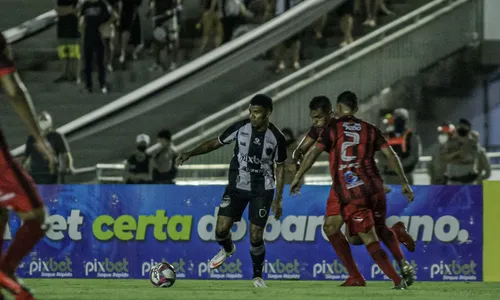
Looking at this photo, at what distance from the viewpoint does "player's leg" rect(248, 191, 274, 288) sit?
15.0 meters

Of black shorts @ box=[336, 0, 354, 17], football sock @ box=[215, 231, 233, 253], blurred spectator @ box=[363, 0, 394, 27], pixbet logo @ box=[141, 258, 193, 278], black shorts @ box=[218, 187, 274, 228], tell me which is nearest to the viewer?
black shorts @ box=[218, 187, 274, 228]

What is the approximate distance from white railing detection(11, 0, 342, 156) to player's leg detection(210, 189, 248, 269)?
4.50m

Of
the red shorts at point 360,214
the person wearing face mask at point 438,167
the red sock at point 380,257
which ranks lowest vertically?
the red sock at point 380,257

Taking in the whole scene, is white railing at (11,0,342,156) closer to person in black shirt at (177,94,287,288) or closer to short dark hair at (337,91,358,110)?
person in black shirt at (177,94,287,288)

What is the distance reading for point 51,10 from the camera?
74.0 ft

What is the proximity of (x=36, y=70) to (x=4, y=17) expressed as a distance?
1816mm

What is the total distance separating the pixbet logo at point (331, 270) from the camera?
58.3 feet

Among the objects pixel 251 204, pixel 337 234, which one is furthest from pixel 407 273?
pixel 251 204

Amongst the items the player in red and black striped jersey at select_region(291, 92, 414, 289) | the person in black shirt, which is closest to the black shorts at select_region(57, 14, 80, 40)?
the person in black shirt

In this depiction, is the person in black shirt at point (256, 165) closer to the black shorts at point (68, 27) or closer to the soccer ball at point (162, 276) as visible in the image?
the soccer ball at point (162, 276)

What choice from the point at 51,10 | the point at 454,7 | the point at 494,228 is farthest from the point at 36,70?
the point at 494,228

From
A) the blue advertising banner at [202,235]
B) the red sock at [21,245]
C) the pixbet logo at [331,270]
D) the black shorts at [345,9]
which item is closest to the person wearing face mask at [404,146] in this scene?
the blue advertising banner at [202,235]

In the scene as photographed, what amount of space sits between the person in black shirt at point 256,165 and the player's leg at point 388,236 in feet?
4.49

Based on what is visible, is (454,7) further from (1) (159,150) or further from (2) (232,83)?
(1) (159,150)
